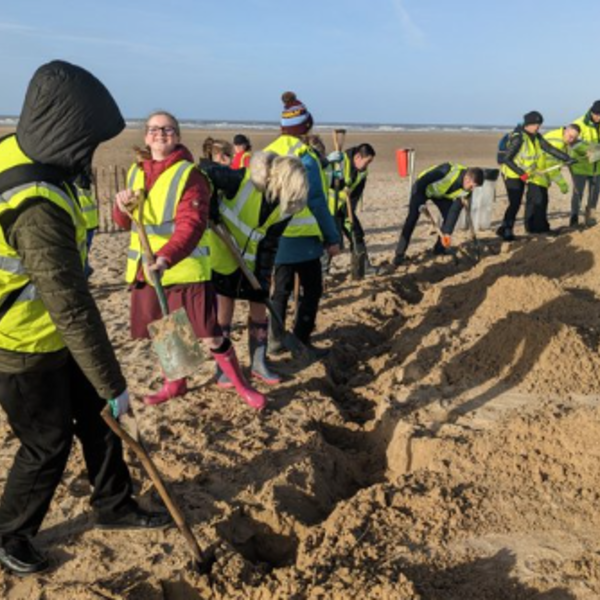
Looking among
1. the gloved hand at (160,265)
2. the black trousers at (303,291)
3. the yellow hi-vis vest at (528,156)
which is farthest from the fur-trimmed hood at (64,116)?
the yellow hi-vis vest at (528,156)

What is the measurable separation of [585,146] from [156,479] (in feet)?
29.6

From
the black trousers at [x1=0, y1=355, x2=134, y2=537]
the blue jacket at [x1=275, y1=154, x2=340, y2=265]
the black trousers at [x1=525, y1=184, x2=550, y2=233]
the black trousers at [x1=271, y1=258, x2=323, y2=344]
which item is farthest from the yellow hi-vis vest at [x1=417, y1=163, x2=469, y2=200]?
the black trousers at [x1=0, y1=355, x2=134, y2=537]

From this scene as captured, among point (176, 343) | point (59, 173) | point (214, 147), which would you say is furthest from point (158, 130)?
point (214, 147)

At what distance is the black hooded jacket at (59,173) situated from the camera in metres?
2.10

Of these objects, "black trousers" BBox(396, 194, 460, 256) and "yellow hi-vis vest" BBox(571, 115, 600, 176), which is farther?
"yellow hi-vis vest" BBox(571, 115, 600, 176)

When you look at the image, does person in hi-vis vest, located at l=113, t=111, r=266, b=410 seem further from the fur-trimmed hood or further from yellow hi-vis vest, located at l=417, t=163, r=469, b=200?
yellow hi-vis vest, located at l=417, t=163, r=469, b=200

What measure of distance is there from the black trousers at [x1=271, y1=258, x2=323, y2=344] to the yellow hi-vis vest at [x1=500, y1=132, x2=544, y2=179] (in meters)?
5.39

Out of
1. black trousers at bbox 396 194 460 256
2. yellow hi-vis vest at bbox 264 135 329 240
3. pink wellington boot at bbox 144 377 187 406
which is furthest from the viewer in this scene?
black trousers at bbox 396 194 460 256

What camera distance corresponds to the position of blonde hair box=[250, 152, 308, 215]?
3.82 meters

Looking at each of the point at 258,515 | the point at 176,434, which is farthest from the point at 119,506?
the point at 176,434

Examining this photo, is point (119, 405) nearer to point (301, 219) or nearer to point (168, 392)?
point (168, 392)

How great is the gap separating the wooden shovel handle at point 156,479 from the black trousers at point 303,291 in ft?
7.90

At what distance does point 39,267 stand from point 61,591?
1.33 m

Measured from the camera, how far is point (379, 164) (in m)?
23.2
